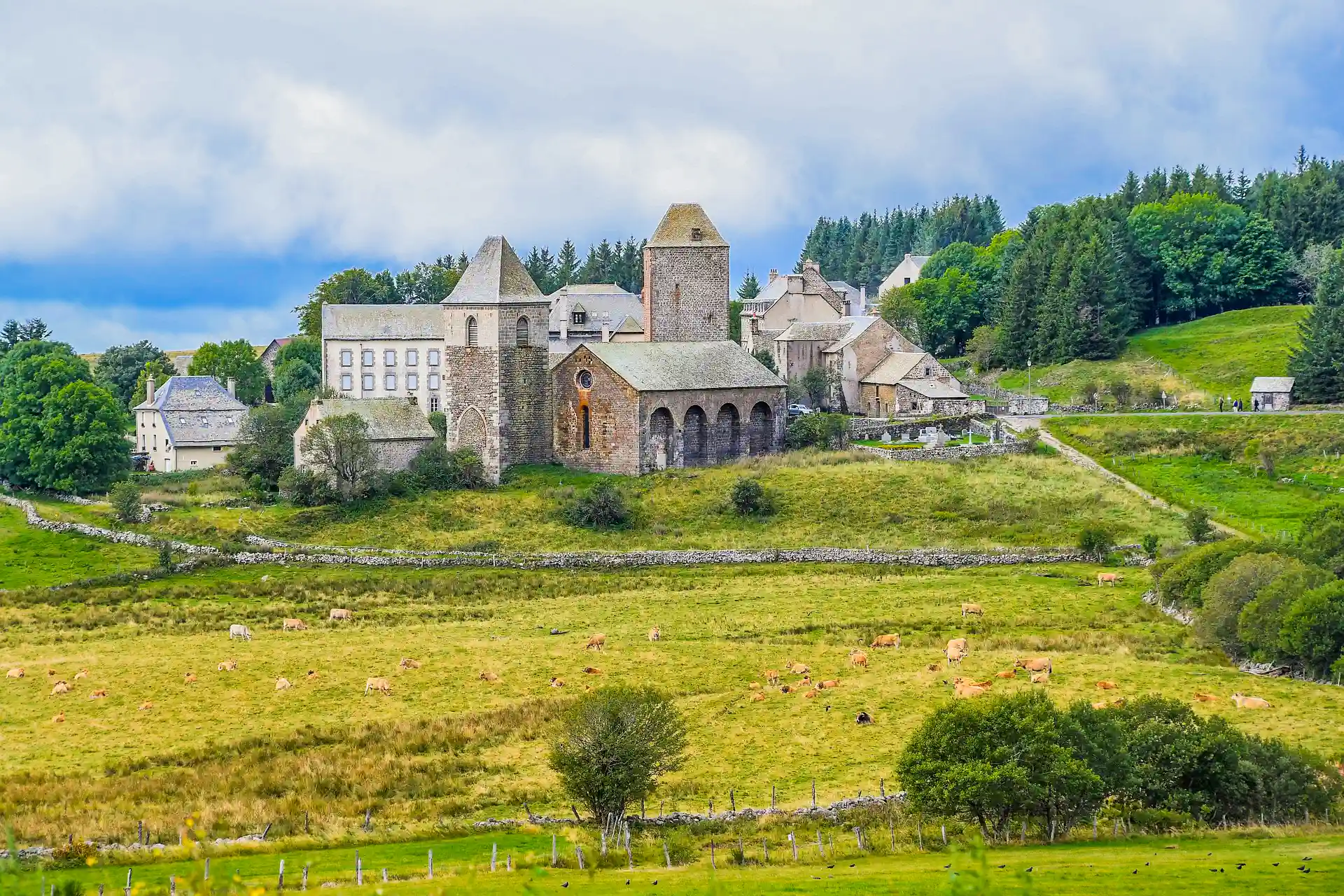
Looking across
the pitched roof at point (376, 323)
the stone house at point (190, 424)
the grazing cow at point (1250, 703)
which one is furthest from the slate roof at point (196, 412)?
the grazing cow at point (1250, 703)

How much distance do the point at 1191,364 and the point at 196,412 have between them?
5246cm

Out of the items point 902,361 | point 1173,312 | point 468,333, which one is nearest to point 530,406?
point 468,333

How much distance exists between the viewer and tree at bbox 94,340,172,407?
105800 millimetres

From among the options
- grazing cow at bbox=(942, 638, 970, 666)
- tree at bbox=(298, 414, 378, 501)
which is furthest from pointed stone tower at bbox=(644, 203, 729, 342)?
grazing cow at bbox=(942, 638, 970, 666)

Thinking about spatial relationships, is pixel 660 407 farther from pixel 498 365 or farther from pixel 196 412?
pixel 196 412

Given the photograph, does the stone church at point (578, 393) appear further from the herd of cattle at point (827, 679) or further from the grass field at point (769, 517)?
the herd of cattle at point (827, 679)

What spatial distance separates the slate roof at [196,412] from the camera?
78.4 meters

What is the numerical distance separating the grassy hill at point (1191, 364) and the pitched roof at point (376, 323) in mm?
31729

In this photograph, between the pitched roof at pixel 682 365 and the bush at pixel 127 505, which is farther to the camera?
the pitched roof at pixel 682 365

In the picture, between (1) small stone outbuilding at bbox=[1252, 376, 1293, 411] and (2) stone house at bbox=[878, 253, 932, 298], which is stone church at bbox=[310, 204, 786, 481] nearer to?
(1) small stone outbuilding at bbox=[1252, 376, 1293, 411]

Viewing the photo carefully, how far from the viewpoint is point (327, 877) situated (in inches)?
900

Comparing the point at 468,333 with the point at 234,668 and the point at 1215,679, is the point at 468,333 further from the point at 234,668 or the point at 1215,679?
the point at 1215,679

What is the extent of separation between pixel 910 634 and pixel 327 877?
Answer: 23.5 meters

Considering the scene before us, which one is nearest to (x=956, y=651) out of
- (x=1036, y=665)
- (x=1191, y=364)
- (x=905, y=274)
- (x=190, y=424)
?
(x=1036, y=665)
